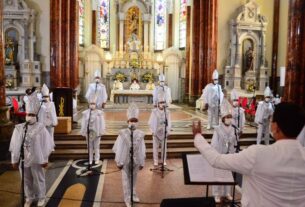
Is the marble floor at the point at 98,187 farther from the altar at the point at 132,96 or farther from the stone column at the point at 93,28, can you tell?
the stone column at the point at 93,28

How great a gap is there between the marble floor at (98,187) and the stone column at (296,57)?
3.33 m

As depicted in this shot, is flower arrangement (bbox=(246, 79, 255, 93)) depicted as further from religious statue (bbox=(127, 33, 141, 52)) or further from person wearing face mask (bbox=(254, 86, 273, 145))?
person wearing face mask (bbox=(254, 86, 273, 145))

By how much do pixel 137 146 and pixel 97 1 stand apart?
2154 centimetres

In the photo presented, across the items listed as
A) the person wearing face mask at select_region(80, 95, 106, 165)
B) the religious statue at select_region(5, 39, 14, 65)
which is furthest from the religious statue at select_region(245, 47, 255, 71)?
the religious statue at select_region(5, 39, 14, 65)

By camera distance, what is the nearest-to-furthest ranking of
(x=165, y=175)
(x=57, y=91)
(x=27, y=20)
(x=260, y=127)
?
(x=165, y=175) → (x=260, y=127) → (x=57, y=91) → (x=27, y=20)

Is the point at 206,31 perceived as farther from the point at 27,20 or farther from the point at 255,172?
the point at 255,172

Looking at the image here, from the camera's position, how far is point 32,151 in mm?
5773

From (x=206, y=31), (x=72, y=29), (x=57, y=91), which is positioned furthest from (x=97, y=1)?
(x=57, y=91)

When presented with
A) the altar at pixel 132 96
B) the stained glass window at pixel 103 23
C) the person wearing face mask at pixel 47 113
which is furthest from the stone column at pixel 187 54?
the person wearing face mask at pixel 47 113

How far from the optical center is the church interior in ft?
22.8

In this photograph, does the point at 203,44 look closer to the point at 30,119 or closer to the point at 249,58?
the point at 249,58

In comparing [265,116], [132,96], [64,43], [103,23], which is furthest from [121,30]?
[265,116]

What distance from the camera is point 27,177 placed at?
597cm

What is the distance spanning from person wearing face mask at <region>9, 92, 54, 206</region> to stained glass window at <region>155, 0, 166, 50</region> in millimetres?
20769
